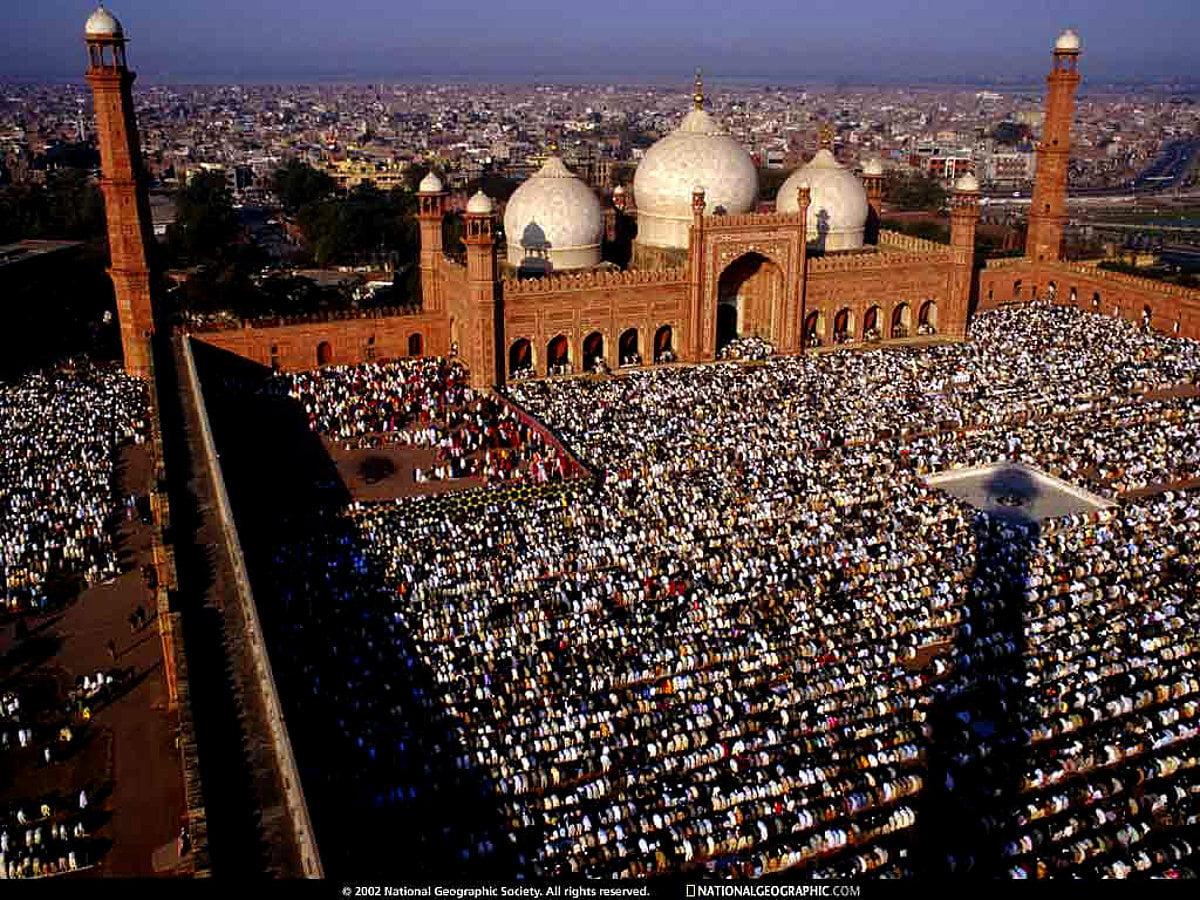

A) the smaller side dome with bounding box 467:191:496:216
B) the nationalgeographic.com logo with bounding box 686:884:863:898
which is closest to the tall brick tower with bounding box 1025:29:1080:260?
the smaller side dome with bounding box 467:191:496:216

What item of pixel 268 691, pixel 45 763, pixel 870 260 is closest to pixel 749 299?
pixel 870 260

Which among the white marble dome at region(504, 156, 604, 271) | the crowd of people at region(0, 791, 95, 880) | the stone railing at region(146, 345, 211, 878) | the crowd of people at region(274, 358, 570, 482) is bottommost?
the crowd of people at region(0, 791, 95, 880)

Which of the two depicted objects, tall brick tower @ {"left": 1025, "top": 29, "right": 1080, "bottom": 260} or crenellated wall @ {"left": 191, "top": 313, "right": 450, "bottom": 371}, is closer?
crenellated wall @ {"left": 191, "top": 313, "right": 450, "bottom": 371}

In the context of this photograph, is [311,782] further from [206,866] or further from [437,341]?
[437,341]

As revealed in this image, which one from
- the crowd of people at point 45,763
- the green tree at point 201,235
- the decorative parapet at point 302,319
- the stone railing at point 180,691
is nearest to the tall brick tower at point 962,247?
the decorative parapet at point 302,319

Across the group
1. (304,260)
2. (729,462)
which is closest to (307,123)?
(304,260)

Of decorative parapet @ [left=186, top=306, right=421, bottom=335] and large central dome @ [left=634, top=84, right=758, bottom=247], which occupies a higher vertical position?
large central dome @ [left=634, top=84, right=758, bottom=247]

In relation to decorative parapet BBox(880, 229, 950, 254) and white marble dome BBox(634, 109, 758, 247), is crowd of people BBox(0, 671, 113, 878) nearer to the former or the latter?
white marble dome BBox(634, 109, 758, 247)
